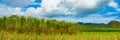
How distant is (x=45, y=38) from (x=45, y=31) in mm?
2140

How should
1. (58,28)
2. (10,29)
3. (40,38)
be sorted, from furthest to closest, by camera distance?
(58,28), (10,29), (40,38)

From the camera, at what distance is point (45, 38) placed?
9125 mm

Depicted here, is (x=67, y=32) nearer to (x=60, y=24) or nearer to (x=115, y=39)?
(x=60, y=24)

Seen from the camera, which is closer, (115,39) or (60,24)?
(115,39)

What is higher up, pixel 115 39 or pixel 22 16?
pixel 22 16

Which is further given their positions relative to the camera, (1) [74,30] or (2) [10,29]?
(1) [74,30]

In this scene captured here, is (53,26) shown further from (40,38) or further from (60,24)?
(40,38)

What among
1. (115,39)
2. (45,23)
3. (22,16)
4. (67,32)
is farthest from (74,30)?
(115,39)

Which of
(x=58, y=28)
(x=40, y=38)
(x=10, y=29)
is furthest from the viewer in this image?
Answer: (x=58, y=28)

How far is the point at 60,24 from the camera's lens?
11852 millimetres

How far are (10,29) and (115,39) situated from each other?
13.6ft

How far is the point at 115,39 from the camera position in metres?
9.40

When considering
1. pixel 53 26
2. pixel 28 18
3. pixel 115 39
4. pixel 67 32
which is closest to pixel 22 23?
pixel 28 18

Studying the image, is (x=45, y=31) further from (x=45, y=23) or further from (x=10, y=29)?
(x=10, y=29)
